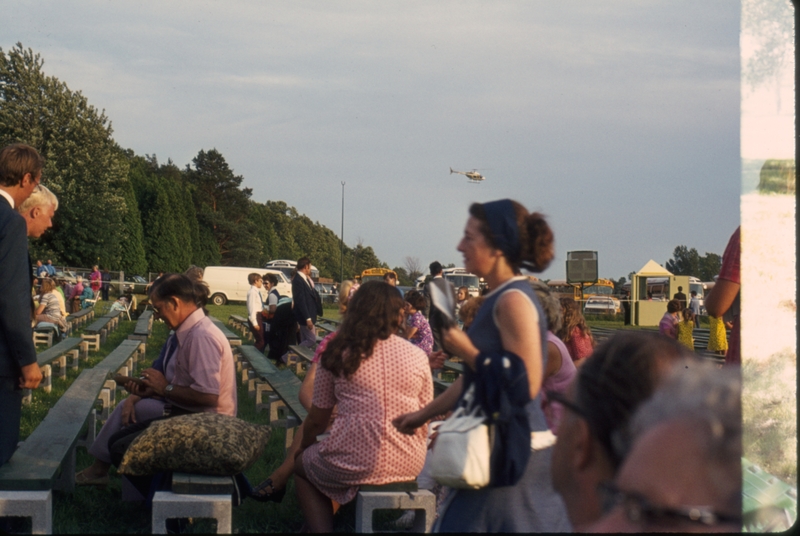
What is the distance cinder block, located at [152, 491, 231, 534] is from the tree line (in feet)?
5.92

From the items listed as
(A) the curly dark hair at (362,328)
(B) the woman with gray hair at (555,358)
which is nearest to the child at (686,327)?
(B) the woman with gray hair at (555,358)

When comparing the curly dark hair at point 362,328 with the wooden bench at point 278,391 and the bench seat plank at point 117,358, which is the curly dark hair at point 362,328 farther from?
the bench seat plank at point 117,358

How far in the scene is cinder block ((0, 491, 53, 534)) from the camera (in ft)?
12.5

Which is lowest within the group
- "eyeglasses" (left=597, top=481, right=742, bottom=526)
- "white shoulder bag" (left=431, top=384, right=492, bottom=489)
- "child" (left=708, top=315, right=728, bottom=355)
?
"child" (left=708, top=315, right=728, bottom=355)

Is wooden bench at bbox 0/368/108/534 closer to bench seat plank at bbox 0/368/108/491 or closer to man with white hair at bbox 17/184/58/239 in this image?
bench seat plank at bbox 0/368/108/491

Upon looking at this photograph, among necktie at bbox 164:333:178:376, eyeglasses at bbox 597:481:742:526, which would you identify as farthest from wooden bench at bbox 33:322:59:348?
eyeglasses at bbox 597:481:742:526

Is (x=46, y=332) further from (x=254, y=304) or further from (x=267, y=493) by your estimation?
(x=267, y=493)

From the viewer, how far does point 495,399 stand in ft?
7.94

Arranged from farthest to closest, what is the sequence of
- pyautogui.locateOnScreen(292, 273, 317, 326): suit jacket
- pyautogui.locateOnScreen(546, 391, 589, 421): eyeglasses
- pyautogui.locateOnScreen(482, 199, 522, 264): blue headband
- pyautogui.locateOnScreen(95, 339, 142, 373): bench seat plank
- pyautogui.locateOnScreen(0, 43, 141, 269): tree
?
1. pyautogui.locateOnScreen(0, 43, 141, 269): tree
2. pyautogui.locateOnScreen(292, 273, 317, 326): suit jacket
3. pyautogui.locateOnScreen(95, 339, 142, 373): bench seat plank
4. pyautogui.locateOnScreen(482, 199, 522, 264): blue headband
5. pyautogui.locateOnScreen(546, 391, 589, 421): eyeglasses

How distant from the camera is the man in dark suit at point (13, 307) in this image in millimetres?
3895

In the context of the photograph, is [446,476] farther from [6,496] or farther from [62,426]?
[62,426]

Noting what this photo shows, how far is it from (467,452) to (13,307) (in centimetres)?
240

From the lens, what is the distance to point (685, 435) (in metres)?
1.19

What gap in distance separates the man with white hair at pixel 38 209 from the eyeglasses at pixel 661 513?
12.4ft
